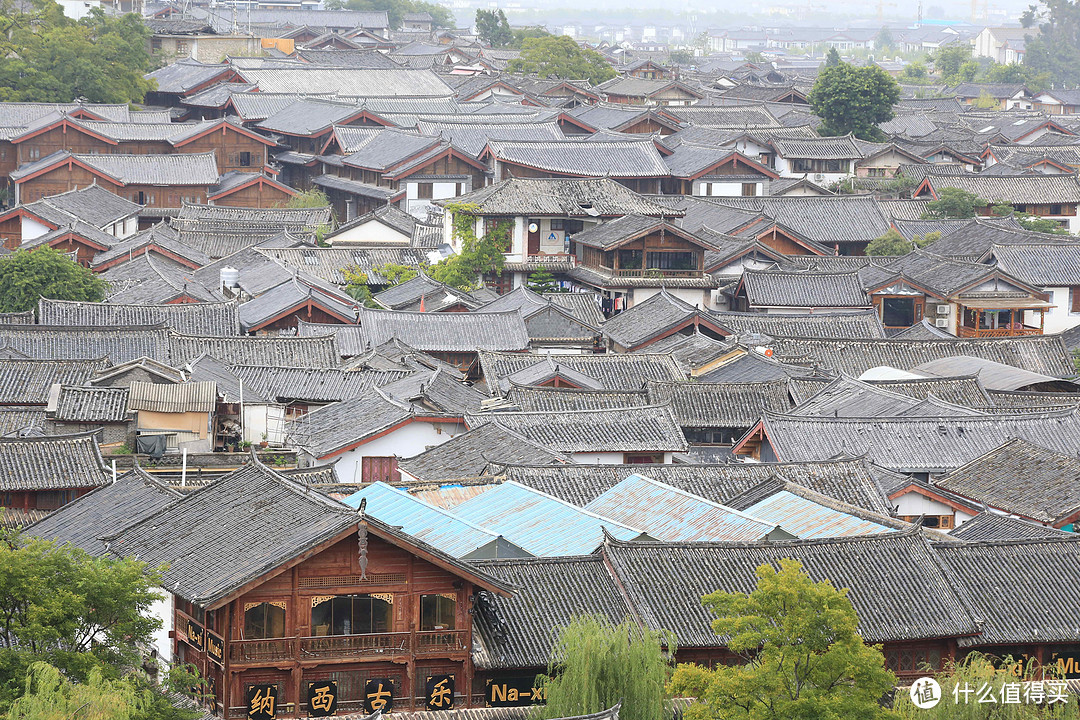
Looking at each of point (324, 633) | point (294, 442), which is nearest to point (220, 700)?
point (324, 633)

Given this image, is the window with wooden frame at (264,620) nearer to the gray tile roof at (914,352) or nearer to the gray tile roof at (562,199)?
the gray tile roof at (914,352)

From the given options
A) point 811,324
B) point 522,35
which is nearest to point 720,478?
point 811,324

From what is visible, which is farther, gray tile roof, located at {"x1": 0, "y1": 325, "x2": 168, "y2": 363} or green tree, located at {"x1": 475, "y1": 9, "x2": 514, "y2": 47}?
green tree, located at {"x1": 475, "y1": 9, "x2": 514, "y2": 47}

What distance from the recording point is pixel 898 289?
54188mm

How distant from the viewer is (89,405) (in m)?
34.7

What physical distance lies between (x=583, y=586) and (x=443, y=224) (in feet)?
126

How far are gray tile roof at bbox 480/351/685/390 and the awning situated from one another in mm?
14539

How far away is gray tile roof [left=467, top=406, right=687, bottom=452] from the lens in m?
35.4

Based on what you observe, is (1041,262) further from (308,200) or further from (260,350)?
(308,200)

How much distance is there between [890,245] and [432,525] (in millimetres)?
38636

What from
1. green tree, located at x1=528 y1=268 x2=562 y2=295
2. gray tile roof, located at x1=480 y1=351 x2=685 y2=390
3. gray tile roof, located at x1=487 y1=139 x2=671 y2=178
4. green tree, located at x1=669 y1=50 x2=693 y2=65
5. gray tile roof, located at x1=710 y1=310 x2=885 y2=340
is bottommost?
green tree, located at x1=669 y1=50 x2=693 y2=65

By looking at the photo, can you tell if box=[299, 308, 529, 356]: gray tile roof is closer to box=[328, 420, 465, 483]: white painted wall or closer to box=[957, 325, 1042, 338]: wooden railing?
box=[328, 420, 465, 483]: white painted wall

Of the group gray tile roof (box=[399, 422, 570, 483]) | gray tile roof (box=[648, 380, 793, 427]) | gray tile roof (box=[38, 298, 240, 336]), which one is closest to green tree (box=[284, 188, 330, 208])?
gray tile roof (box=[38, 298, 240, 336])

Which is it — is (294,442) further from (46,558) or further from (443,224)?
(443,224)
